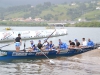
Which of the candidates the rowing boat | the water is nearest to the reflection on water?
the water

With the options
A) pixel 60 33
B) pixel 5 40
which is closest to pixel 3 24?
pixel 60 33

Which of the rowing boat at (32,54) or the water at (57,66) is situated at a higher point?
the rowing boat at (32,54)

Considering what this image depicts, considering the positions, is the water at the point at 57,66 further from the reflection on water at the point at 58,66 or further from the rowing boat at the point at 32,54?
the rowing boat at the point at 32,54

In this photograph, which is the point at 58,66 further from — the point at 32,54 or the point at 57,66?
the point at 32,54

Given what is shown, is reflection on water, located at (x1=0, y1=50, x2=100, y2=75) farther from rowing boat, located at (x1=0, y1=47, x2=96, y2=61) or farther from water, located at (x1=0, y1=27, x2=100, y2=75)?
rowing boat, located at (x1=0, y1=47, x2=96, y2=61)

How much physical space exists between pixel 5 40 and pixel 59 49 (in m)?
21.5

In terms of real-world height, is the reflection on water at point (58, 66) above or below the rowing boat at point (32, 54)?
below

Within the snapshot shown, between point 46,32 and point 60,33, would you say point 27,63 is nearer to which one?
point 46,32

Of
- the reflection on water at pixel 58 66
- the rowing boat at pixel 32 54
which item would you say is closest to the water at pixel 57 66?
the reflection on water at pixel 58 66

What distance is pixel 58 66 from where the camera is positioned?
2267 centimetres

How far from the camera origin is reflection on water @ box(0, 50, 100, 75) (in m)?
20.5

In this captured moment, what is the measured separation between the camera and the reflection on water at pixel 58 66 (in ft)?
67.1

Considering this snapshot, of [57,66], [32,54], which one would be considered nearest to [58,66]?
[57,66]

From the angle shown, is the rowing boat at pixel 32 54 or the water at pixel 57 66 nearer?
the water at pixel 57 66
